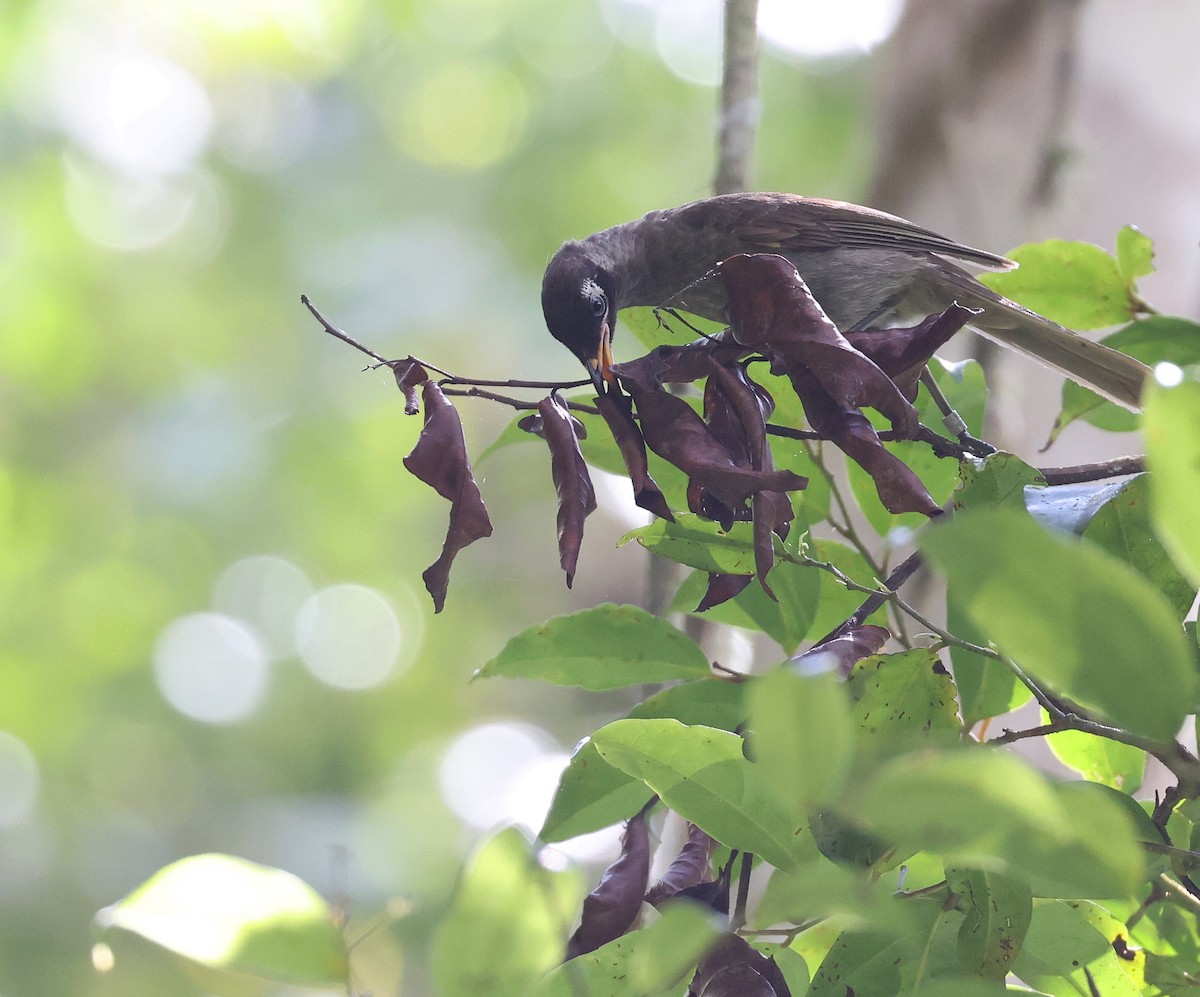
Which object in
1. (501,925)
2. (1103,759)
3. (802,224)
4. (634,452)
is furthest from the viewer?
(802,224)

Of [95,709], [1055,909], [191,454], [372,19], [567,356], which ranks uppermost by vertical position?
[372,19]

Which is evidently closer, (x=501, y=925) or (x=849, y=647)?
(x=501, y=925)

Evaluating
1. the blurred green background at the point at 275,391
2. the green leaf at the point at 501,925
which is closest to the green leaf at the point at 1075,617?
the green leaf at the point at 501,925

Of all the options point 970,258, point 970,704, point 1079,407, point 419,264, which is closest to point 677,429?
point 970,704

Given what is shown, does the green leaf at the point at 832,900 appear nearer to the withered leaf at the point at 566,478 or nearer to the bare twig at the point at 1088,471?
the withered leaf at the point at 566,478

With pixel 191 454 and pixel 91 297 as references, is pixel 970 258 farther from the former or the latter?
pixel 91 297

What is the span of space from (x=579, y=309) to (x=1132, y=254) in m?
1.30

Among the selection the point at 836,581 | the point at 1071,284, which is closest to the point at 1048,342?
the point at 1071,284

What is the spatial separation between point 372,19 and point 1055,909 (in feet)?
32.6

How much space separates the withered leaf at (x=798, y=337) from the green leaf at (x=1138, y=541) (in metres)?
0.26

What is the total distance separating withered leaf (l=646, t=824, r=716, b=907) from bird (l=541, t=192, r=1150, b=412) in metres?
1.57

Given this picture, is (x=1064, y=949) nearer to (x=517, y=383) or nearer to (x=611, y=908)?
(x=611, y=908)

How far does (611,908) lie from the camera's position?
1.30m

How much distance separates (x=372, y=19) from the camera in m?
9.55
